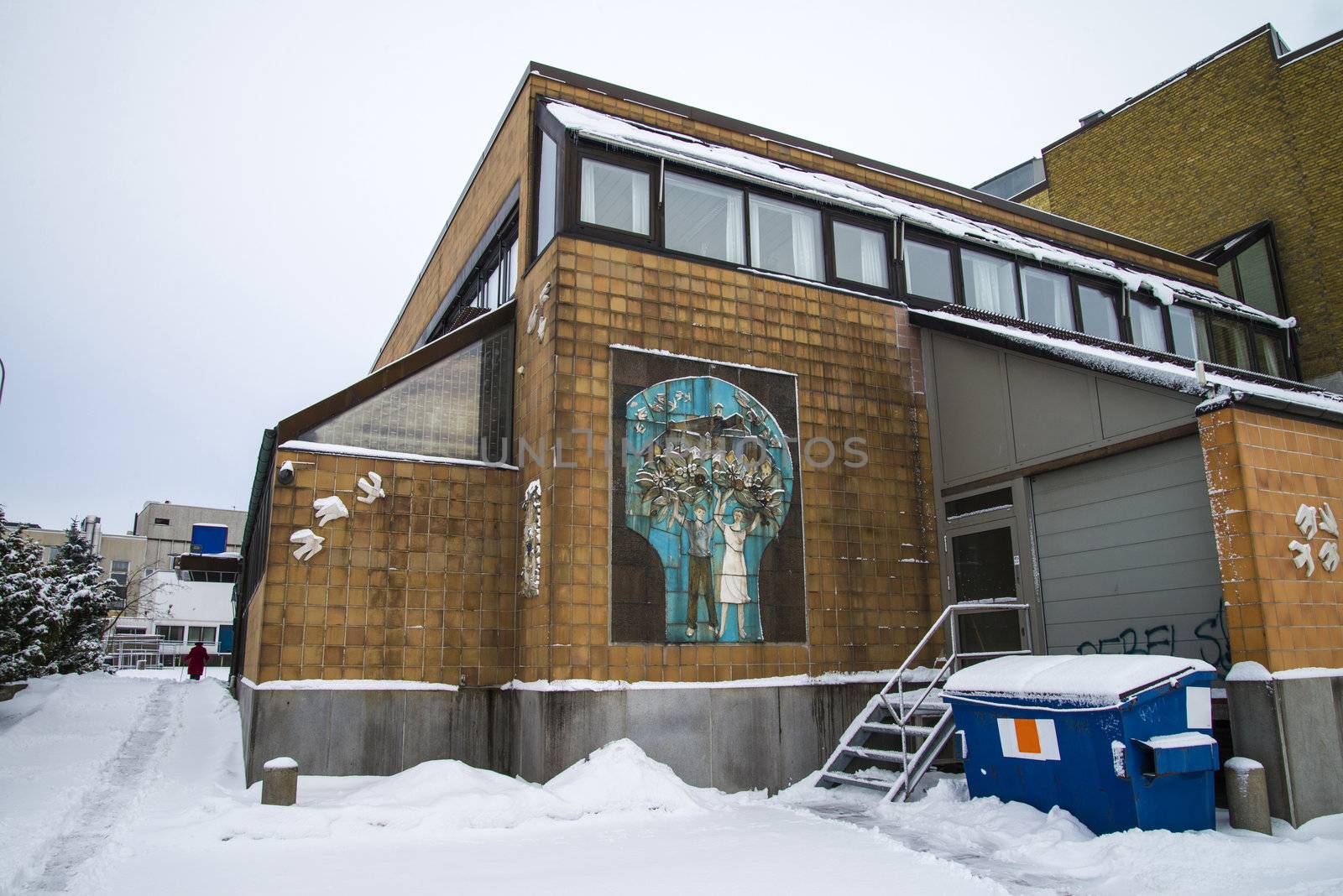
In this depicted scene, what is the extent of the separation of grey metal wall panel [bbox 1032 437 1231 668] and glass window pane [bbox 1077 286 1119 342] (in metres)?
5.11

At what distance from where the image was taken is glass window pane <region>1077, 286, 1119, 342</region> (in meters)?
13.9

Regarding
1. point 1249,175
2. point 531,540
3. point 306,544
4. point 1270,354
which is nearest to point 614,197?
point 531,540

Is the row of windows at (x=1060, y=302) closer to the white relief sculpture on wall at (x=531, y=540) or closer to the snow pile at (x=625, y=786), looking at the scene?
the white relief sculpture on wall at (x=531, y=540)

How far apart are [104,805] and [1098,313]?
14.4m

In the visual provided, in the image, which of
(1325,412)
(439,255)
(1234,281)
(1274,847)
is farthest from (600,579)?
(1234,281)

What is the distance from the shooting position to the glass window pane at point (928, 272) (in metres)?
12.4

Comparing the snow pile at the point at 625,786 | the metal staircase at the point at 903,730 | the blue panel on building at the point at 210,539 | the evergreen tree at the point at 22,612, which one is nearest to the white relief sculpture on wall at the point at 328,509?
the snow pile at the point at 625,786

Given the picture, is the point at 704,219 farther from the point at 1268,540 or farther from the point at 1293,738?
the point at 1293,738

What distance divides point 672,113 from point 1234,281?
1392 centimetres

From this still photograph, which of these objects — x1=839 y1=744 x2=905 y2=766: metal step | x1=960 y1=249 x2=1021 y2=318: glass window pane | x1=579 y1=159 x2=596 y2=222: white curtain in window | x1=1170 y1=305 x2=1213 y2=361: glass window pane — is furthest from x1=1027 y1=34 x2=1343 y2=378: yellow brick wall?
x1=579 y1=159 x2=596 y2=222: white curtain in window

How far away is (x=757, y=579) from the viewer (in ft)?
32.1

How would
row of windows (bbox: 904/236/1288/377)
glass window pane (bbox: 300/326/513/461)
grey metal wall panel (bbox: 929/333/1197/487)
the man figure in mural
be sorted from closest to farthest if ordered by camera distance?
grey metal wall panel (bbox: 929/333/1197/487) → the man figure in mural → glass window pane (bbox: 300/326/513/461) → row of windows (bbox: 904/236/1288/377)

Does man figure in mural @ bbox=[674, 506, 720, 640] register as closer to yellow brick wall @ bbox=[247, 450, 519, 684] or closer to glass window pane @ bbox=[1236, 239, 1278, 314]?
yellow brick wall @ bbox=[247, 450, 519, 684]

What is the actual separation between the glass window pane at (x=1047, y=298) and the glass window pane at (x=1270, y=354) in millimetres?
5751
